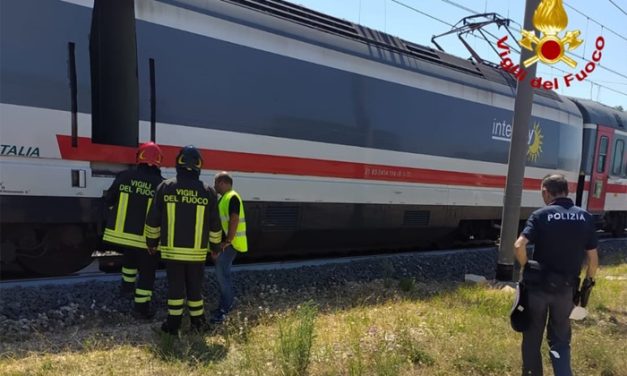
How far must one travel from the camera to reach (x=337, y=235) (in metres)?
8.51

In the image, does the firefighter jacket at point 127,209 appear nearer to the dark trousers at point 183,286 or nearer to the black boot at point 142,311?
the black boot at point 142,311

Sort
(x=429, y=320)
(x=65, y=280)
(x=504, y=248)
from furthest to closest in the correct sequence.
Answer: (x=504, y=248) < (x=65, y=280) < (x=429, y=320)

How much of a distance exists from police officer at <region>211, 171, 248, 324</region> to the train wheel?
177 centimetres

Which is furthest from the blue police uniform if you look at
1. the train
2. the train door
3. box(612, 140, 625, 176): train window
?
box(612, 140, 625, 176): train window

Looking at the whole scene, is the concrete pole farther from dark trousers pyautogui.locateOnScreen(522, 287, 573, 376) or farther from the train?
dark trousers pyautogui.locateOnScreen(522, 287, 573, 376)

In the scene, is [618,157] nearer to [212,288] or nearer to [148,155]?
[212,288]

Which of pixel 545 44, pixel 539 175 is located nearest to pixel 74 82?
pixel 545 44

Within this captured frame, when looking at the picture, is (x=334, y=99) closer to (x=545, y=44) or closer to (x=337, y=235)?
(x=337, y=235)

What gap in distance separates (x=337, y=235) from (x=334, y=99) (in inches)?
82.0

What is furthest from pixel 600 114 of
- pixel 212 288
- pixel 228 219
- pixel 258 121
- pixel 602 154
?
pixel 228 219

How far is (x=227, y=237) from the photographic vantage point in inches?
205

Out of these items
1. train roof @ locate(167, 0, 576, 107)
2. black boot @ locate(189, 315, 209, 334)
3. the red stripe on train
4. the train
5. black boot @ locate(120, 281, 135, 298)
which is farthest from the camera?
train roof @ locate(167, 0, 576, 107)

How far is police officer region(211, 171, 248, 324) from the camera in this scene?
17.0 feet

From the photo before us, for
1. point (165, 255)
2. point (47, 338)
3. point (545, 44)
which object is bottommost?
point (47, 338)
